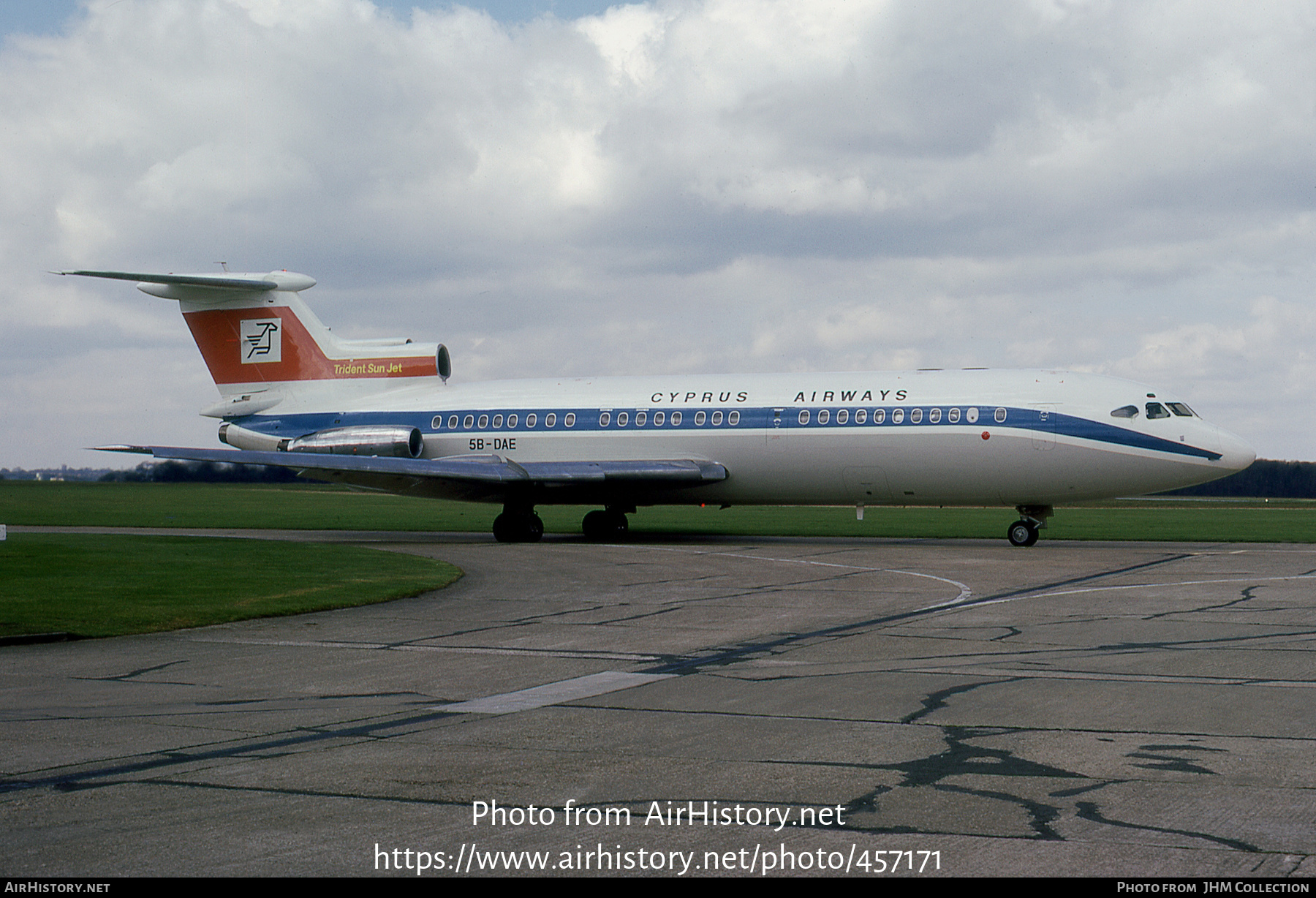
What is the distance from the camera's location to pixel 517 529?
32.9m

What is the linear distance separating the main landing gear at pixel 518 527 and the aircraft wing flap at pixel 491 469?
1.23 metres

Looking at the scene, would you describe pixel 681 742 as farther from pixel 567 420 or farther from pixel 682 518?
pixel 682 518

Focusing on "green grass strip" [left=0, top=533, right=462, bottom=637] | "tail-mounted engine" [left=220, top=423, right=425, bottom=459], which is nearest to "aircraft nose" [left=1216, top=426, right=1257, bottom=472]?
"green grass strip" [left=0, top=533, right=462, bottom=637]

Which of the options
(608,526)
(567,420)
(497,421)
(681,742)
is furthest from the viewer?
(497,421)

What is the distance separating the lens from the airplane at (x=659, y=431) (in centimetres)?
2761

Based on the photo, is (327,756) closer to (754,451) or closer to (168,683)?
(168,683)

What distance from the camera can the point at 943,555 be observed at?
2553 cm

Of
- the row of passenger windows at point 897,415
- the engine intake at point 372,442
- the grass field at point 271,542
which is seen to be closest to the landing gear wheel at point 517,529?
the engine intake at point 372,442

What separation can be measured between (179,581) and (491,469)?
13.6 meters

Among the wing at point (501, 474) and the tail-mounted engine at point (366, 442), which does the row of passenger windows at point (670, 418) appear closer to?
the wing at point (501, 474)

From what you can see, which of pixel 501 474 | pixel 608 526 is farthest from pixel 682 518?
pixel 501 474

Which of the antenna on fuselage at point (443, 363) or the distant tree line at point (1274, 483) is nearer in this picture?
the antenna on fuselage at point (443, 363)

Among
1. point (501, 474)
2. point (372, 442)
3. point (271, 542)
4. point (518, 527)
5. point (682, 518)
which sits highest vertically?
point (372, 442)

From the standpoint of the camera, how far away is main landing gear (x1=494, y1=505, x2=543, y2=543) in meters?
32.9
